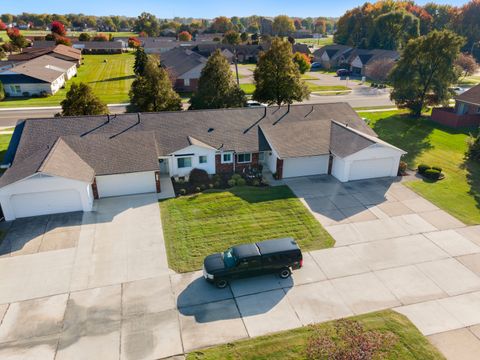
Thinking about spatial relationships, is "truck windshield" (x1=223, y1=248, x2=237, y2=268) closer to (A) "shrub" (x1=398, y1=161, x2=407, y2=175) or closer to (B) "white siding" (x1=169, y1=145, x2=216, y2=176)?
(B) "white siding" (x1=169, y1=145, x2=216, y2=176)

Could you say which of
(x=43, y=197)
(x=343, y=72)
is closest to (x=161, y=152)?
(x=43, y=197)

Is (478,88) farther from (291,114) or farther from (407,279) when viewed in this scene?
(407,279)

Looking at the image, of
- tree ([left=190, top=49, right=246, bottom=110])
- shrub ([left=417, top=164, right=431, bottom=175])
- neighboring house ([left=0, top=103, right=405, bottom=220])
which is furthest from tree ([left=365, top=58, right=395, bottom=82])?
shrub ([left=417, top=164, right=431, bottom=175])

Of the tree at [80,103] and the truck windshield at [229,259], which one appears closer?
the truck windshield at [229,259]

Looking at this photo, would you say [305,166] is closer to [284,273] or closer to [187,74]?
[284,273]

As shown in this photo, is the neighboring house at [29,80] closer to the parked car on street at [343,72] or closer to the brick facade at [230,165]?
the brick facade at [230,165]

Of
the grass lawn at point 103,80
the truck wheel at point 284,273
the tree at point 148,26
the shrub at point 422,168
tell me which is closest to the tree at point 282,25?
the tree at point 148,26

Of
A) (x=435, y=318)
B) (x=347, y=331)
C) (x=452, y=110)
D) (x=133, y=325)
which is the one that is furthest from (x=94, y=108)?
(x=452, y=110)
